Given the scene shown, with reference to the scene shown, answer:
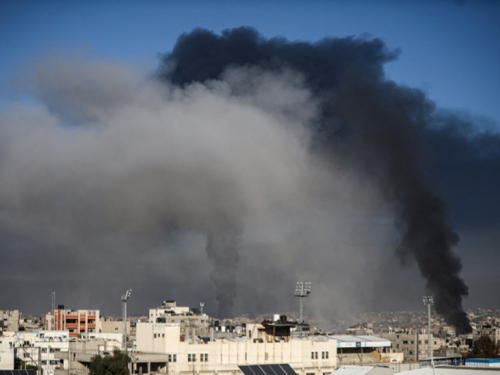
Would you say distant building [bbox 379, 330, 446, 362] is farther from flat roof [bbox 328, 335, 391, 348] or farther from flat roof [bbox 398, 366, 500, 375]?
flat roof [bbox 398, 366, 500, 375]

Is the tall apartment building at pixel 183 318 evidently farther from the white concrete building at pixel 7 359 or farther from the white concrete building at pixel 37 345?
the white concrete building at pixel 7 359

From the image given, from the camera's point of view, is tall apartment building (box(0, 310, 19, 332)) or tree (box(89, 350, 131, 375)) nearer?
tree (box(89, 350, 131, 375))

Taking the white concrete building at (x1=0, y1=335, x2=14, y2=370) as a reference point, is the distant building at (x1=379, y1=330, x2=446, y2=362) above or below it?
above

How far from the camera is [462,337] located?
158 metres

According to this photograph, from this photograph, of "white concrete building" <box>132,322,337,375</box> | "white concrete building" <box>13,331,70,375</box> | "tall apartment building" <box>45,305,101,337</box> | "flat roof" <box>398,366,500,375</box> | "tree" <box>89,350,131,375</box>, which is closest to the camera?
"flat roof" <box>398,366,500,375</box>

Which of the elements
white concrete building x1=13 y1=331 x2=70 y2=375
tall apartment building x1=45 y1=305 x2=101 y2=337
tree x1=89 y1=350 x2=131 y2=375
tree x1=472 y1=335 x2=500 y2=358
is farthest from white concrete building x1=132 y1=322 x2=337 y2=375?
tall apartment building x1=45 y1=305 x2=101 y2=337

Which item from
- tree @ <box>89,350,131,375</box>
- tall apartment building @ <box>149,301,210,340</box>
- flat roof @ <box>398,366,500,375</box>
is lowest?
flat roof @ <box>398,366,500,375</box>

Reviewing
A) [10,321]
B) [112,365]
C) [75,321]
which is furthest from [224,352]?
[10,321]

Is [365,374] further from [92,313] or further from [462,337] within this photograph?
[92,313]

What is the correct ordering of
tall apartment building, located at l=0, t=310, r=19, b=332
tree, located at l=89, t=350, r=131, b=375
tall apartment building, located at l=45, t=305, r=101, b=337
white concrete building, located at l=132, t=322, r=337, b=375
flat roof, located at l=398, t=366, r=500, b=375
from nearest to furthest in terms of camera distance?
flat roof, located at l=398, t=366, r=500, b=375 < tree, located at l=89, t=350, r=131, b=375 < white concrete building, located at l=132, t=322, r=337, b=375 < tall apartment building, located at l=45, t=305, r=101, b=337 < tall apartment building, located at l=0, t=310, r=19, b=332

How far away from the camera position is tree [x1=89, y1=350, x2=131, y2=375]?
77.8 metres

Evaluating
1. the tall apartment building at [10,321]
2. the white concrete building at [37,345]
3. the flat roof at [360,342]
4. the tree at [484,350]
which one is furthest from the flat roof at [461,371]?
the tall apartment building at [10,321]

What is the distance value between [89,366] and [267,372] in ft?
71.5

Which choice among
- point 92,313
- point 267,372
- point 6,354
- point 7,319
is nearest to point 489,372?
point 267,372
